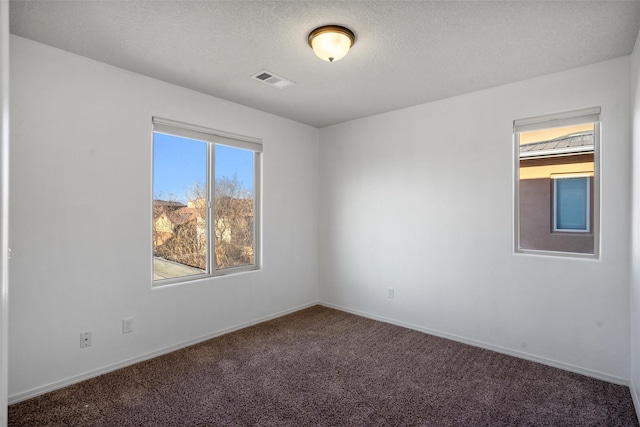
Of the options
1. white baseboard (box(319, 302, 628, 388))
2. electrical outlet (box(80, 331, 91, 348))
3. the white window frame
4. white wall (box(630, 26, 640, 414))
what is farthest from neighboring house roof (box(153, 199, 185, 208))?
white wall (box(630, 26, 640, 414))

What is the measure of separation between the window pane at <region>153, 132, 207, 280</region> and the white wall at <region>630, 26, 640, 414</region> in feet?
12.0

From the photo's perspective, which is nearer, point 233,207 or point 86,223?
point 86,223

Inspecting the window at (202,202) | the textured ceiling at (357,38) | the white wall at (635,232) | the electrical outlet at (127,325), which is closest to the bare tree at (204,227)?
the window at (202,202)

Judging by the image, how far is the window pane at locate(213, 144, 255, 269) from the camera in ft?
12.4

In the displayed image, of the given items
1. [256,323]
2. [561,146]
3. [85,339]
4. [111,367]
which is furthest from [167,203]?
[561,146]

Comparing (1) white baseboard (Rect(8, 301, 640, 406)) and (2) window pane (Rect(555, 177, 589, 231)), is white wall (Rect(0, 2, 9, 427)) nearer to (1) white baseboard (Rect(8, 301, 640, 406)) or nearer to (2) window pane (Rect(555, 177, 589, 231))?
(1) white baseboard (Rect(8, 301, 640, 406))

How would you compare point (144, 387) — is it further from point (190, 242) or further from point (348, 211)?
point (348, 211)

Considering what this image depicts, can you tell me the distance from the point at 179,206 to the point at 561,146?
3.67 metres

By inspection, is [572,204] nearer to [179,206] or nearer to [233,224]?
[233,224]

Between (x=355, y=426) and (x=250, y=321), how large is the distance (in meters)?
2.11

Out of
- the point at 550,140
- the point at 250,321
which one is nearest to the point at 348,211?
the point at 250,321

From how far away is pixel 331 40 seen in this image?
7.44ft

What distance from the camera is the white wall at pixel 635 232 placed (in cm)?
228

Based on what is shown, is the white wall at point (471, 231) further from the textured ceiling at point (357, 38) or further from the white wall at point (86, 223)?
the white wall at point (86, 223)
